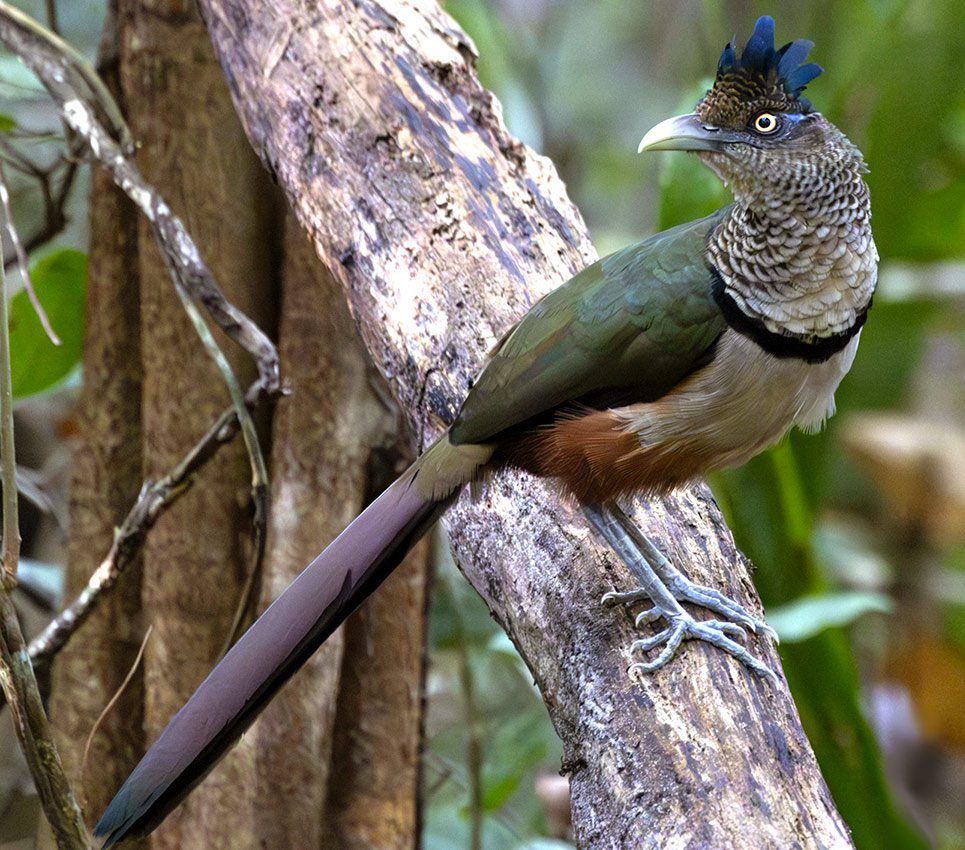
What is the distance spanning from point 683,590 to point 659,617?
84 mm

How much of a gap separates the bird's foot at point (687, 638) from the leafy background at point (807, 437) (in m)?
0.86

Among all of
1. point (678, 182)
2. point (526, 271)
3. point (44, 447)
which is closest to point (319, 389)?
point (526, 271)

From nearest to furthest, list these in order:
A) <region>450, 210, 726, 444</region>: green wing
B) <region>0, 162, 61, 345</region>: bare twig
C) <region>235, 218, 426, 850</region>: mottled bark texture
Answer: <region>450, 210, 726, 444</region>: green wing < <region>0, 162, 61, 345</region>: bare twig < <region>235, 218, 426, 850</region>: mottled bark texture

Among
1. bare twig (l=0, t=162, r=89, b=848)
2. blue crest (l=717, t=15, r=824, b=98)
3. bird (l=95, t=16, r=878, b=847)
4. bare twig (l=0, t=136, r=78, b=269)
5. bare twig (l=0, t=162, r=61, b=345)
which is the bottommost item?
bare twig (l=0, t=162, r=89, b=848)

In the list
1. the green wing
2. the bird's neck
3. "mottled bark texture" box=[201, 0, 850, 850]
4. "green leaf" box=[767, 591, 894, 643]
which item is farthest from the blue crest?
"green leaf" box=[767, 591, 894, 643]

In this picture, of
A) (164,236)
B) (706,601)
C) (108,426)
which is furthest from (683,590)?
(108,426)

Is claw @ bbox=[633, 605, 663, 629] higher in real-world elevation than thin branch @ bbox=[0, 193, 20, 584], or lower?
lower

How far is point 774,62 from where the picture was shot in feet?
6.46

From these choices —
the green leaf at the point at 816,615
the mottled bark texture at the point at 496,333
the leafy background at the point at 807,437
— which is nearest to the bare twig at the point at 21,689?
the mottled bark texture at the point at 496,333

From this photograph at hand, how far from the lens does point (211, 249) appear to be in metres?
2.71

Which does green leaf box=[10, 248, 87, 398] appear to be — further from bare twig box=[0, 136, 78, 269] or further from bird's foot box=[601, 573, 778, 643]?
bird's foot box=[601, 573, 778, 643]

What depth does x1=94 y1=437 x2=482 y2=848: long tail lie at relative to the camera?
180 centimetres

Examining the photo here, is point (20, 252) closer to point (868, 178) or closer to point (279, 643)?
point (279, 643)

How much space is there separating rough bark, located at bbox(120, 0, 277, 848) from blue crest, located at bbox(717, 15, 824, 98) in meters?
1.25
